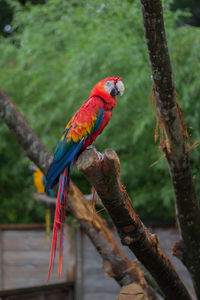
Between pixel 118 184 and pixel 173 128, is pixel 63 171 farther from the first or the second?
pixel 173 128

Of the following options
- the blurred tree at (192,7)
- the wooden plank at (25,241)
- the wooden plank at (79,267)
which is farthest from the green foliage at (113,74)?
the blurred tree at (192,7)

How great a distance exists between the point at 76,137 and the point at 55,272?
1.98m

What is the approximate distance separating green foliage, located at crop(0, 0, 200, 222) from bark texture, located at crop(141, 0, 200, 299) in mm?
681

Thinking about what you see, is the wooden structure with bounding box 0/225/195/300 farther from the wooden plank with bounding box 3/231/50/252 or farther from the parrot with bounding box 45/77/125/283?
the parrot with bounding box 45/77/125/283

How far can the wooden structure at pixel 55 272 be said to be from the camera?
105 inches

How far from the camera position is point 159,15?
1230mm

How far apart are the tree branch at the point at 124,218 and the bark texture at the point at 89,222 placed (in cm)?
35

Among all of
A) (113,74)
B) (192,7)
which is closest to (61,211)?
(113,74)

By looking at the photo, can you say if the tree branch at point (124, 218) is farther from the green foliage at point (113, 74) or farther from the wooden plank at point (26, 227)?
the wooden plank at point (26, 227)

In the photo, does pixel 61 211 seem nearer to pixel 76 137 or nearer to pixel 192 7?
pixel 76 137

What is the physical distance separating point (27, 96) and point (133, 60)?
124cm

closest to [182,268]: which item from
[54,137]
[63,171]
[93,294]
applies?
[93,294]

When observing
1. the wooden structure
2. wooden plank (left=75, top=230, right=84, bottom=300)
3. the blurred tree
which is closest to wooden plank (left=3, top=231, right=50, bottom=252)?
the wooden structure

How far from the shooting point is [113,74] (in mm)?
2455
